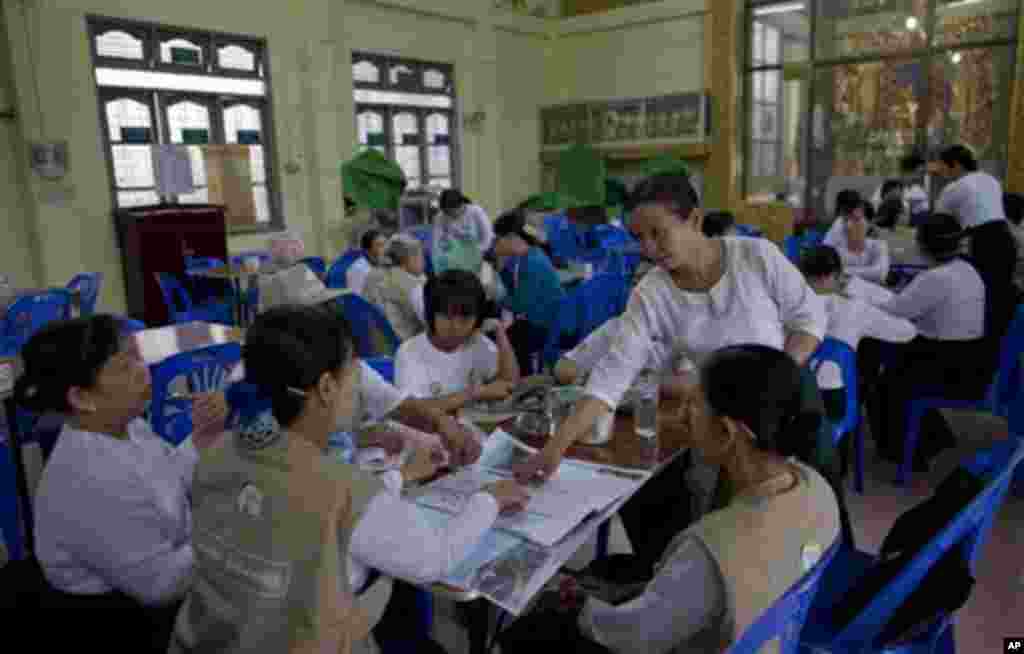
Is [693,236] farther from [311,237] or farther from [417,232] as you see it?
[311,237]

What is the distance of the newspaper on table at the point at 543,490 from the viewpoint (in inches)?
50.1

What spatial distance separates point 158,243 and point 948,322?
5747 mm

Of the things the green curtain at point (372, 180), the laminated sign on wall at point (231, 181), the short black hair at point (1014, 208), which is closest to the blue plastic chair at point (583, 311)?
the short black hair at point (1014, 208)

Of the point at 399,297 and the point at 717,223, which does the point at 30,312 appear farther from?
the point at 717,223

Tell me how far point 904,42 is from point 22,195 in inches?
342

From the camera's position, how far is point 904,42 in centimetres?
792

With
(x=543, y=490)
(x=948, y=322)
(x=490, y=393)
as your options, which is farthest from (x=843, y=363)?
(x=543, y=490)

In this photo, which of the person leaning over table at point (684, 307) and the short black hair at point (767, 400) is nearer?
the short black hair at point (767, 400)

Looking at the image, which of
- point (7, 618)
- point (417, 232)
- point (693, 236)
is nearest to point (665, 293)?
point (693, 236)

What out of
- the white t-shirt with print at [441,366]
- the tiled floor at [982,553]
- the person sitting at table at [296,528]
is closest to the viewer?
the person sitting at table at [296,528]

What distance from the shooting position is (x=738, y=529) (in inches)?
39.9

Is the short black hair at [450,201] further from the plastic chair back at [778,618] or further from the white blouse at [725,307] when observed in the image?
the plastic chair back at [778,618]

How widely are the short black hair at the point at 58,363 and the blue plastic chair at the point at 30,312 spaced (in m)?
2.50

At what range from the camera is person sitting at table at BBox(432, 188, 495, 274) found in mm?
5324
